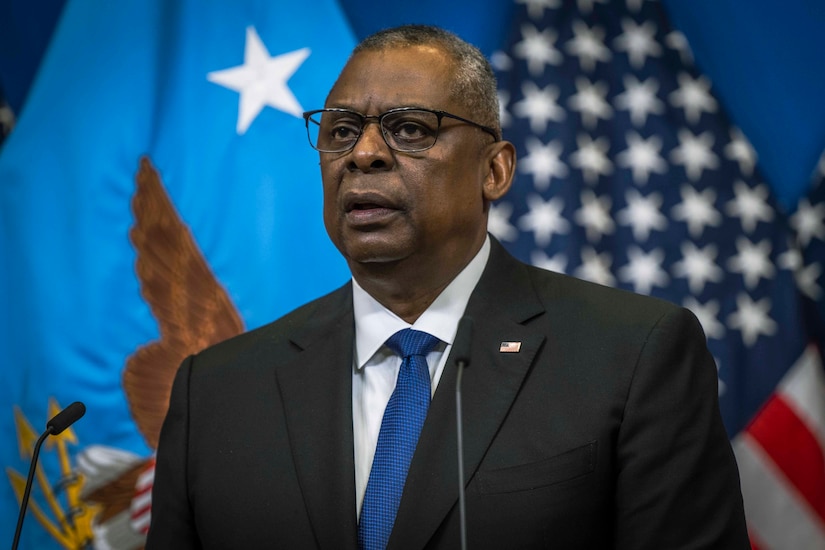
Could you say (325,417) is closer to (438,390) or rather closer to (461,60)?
(438,390)

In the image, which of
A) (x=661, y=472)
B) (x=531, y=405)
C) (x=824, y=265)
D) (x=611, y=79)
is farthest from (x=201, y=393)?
(x=824, y=265)

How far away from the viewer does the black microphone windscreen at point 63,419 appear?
1.44m

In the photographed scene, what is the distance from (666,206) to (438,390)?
1.50 metres

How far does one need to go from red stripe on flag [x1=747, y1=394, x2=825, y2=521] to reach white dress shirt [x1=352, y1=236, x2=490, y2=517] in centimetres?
131

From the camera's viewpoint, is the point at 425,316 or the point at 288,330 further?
the point at 288,330

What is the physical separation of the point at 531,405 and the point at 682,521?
33 centimetres

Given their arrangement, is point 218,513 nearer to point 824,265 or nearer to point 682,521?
point 682,521

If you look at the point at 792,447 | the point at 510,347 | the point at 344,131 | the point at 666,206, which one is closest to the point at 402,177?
the point at 344,131

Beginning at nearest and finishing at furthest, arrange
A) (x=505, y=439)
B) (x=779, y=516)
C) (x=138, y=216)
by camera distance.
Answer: (x=505, y=439), (x=779, y=516), (x=138, y=216)

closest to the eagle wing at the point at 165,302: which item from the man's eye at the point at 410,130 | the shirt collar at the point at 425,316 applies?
the shirt collar at the point at 425,316

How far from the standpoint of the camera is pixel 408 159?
1829 millimetres

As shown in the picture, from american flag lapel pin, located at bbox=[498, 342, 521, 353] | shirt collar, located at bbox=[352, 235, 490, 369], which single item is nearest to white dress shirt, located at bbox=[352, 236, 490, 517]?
shirt collar, located at bbox=[352, 235, 490, 369]

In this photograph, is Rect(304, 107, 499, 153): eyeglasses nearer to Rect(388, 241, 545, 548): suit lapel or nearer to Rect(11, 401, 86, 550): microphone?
Rect(388, 241, 545, 548): suit lapel

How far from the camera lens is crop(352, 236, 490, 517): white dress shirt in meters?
1.80
